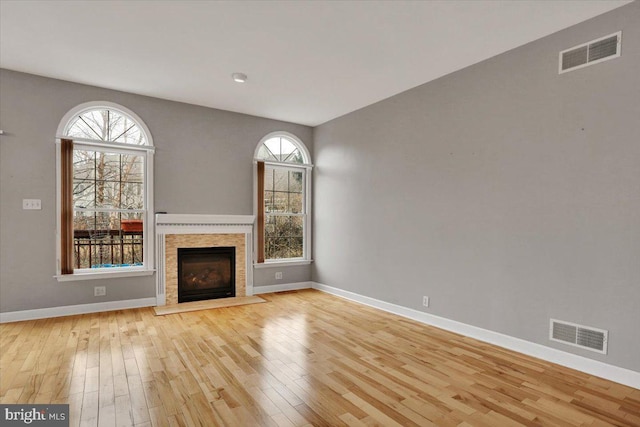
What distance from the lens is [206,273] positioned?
5.16m

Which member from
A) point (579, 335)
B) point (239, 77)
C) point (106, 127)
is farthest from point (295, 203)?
point (579, 335)

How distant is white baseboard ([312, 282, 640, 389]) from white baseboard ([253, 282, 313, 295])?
1658 millimetres

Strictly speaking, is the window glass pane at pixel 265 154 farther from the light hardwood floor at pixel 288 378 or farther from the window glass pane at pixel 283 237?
the light hardwood floor at pixel 288 378

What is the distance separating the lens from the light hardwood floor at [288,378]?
6.92 feet

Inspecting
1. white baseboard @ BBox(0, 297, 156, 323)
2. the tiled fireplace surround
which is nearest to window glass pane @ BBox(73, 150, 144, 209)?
the tiled fireplace surround

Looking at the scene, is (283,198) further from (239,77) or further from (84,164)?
(84,164)

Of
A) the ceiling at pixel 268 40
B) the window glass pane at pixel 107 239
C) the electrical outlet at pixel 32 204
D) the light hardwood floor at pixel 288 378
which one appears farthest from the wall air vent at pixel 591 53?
the electrical outlet at pixel 32 204

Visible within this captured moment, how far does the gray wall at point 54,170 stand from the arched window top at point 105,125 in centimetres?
9

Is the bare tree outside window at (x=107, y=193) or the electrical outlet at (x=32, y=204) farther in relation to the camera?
the bare tree outside window at (x=107, y=193)

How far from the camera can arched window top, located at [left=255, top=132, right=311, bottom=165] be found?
5.68m

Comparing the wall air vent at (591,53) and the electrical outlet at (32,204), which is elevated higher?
the wall air vent at (591,53)

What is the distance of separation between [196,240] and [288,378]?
9.96ft

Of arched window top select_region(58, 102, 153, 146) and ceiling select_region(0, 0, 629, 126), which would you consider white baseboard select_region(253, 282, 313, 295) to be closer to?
arched window top select_region(58, 102, 153, 146)

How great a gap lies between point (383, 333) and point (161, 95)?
4.19 metres
